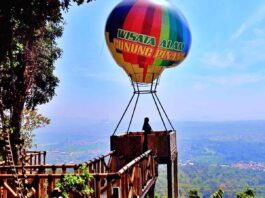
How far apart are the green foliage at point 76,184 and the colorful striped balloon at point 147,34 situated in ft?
34.3

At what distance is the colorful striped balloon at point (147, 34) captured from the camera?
19625 mm

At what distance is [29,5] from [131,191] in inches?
221

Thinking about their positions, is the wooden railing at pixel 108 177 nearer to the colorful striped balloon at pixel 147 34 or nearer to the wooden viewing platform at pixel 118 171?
the wooden viewing platform at pixel 118 171

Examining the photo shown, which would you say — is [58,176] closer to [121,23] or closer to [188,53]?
[121,23]

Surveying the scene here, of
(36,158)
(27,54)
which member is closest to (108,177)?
(36,158)

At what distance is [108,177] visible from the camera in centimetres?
1001

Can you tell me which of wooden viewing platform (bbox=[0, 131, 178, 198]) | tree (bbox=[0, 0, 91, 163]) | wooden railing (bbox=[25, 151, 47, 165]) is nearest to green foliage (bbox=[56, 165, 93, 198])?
wooden viewing platform (bbox=[0, 131, 178, 198])

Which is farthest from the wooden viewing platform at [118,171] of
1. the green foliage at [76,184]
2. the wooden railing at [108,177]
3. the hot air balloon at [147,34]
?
the hot air balloon at [147,34]

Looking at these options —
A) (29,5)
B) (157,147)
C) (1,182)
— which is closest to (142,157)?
(157,147)

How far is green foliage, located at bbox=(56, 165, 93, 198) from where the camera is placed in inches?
392

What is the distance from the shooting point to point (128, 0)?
66.8ft

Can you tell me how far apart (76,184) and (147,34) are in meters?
11.0

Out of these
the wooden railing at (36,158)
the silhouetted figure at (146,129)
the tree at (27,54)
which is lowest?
the wooden railing at (36,158)

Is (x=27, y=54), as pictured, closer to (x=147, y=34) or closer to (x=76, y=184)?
(x=147, y=34)
